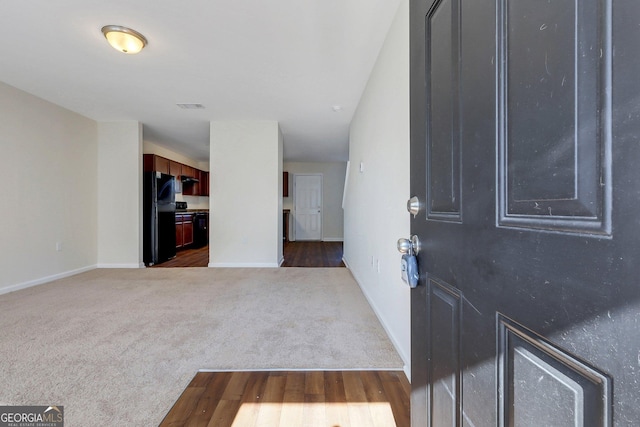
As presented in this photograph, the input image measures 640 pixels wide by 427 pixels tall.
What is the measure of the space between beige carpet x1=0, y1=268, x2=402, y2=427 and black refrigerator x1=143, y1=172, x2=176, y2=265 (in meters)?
1.37

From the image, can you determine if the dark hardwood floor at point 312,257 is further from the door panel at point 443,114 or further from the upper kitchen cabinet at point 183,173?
the door panel at point 443,114

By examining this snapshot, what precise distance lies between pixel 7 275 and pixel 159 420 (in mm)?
3376

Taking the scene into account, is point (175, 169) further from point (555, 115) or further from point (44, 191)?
point (555, 115)

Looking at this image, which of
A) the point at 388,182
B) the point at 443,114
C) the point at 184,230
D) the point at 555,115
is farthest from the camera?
the point at 184,230

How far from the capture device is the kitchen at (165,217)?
4.59m

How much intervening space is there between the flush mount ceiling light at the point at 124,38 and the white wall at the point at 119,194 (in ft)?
8.28

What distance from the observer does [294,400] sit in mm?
1358

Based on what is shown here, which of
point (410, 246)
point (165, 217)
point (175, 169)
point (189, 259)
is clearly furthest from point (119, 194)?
point (410, 246)

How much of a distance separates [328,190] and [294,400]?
6809 millimetres

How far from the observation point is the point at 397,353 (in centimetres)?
176

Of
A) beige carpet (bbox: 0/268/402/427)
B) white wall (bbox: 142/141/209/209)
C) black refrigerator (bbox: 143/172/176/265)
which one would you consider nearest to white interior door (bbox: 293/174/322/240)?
white wall (bbox: 142/141/209/209)

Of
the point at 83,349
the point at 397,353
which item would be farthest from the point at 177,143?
the point at 397,353

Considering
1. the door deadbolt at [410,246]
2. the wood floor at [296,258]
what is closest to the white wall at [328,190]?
the wood floor at [296,258]

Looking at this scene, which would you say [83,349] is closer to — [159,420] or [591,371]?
[159,420]
